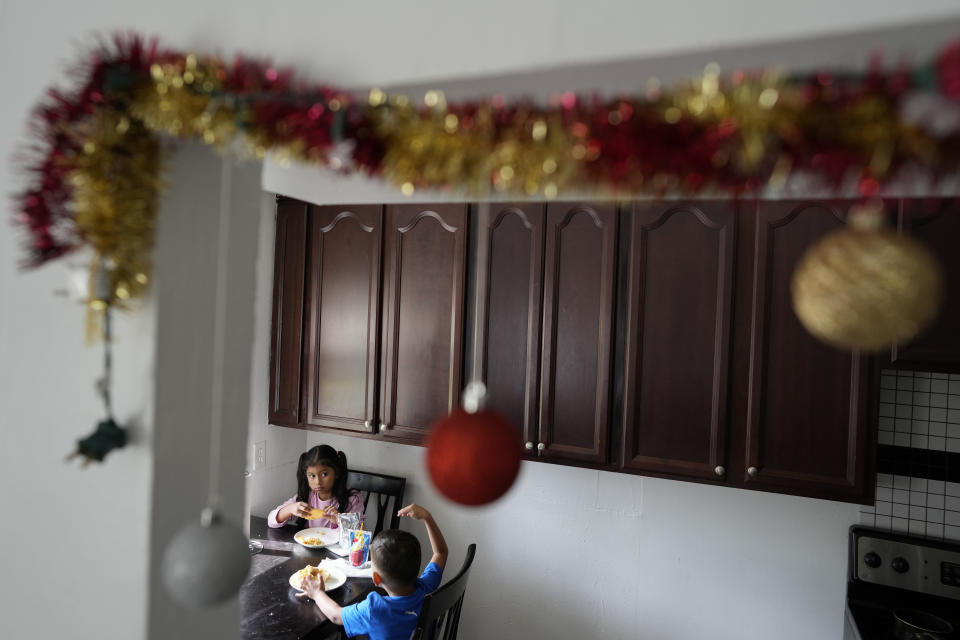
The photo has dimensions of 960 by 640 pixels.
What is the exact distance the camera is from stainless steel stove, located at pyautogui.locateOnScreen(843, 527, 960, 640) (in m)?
2.00

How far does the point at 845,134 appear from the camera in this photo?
1.77 ft

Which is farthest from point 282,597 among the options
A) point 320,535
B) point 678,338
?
Answer: point 678,338

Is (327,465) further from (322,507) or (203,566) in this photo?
(203,566)

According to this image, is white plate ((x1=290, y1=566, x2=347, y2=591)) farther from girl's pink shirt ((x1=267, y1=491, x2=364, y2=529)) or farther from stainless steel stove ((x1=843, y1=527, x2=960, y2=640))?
stainless steel stove ((x1=843, y1=527, x2=960, y2=640))

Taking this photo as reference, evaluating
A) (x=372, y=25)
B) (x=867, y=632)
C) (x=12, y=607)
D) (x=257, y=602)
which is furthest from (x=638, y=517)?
(x=372, y=25)

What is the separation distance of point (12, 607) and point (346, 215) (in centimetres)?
186

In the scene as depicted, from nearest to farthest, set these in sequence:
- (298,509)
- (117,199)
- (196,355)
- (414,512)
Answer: (117,199), (196,355), (414,512), (298,509)

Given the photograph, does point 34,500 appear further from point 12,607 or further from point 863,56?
point 863,56

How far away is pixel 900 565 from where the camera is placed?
212cm

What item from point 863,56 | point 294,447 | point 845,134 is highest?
point 863,56

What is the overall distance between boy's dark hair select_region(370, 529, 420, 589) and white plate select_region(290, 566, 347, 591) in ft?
0.50

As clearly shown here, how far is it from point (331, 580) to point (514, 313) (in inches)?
43.0

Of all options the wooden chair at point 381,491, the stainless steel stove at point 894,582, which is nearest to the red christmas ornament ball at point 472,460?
the stainless steel stove at point 894,582

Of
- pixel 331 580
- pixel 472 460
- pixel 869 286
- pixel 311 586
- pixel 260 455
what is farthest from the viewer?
pixel 260 455
